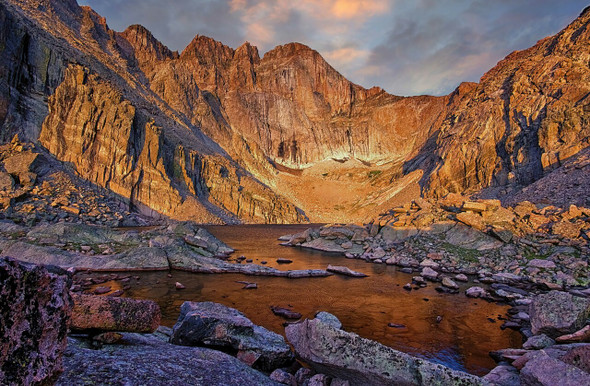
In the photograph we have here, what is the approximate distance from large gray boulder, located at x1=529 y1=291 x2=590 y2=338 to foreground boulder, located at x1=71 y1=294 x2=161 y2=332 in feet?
43.8

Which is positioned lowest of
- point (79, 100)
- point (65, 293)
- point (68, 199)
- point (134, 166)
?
point (65, 293)

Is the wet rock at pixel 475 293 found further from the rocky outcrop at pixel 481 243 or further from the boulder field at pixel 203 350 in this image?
the boulder field at pixel 203 350

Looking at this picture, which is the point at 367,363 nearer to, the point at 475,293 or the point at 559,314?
the point at 559,314

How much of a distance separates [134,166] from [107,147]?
8157mm

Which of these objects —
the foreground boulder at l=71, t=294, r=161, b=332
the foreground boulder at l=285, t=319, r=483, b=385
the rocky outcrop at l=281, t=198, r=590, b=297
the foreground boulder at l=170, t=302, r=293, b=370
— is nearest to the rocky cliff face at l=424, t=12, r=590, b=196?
the rocky outcrop at l=281, t=198, r=590, b=297

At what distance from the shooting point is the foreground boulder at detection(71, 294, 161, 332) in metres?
6.02

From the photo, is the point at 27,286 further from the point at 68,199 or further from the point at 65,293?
the point at 68,199

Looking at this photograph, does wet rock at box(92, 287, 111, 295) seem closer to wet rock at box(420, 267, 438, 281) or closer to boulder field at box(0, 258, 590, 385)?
boulder field at box(0, 258, 590, 385)

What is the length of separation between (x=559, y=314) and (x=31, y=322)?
48.3 ft

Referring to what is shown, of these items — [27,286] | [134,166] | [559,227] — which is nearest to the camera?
[27,286]

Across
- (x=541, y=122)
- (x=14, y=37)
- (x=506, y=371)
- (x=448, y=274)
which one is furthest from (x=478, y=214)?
(x=14, y=37)

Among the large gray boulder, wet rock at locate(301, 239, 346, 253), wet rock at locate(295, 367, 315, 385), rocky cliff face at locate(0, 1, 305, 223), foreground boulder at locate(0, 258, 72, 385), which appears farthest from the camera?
rocky cliff face at locate(0, 1, 305, 223)

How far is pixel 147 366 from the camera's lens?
15.8 feet

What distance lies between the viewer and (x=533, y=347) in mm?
10195
